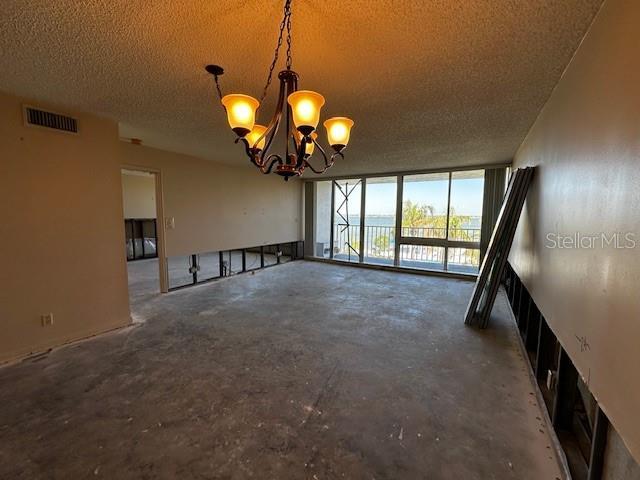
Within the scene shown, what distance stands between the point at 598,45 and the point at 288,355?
292cm

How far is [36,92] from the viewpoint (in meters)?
2.31

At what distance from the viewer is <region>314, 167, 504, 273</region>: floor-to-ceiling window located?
5730 mm

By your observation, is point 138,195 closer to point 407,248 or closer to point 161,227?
point 161,227

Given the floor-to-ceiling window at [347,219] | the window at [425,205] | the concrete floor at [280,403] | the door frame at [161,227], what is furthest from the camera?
the floor-to-ceiling window at [347,219]

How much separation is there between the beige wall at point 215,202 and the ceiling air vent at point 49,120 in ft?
3.80

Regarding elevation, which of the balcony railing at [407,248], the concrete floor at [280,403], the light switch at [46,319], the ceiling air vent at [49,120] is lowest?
the concrete floor at [280,403]

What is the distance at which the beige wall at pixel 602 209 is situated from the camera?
0.98m

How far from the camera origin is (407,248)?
654cm

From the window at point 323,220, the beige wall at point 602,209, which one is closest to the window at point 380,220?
the window at point 323,220

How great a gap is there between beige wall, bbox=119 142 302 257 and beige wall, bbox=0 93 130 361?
114cm

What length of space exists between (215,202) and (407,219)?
416 centimetres

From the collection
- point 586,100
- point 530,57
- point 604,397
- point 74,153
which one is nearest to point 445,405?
point 604,397

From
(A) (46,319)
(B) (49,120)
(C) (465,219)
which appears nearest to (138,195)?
(B) (49,120)

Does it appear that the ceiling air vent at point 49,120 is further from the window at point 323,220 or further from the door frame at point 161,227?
the window at point 323,220
